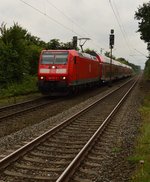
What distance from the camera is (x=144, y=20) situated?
159 feet

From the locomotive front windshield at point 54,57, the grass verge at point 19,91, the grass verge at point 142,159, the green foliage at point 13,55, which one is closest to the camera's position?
the grass verge at point 142,159

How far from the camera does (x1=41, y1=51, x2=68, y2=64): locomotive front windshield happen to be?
82.0 feet

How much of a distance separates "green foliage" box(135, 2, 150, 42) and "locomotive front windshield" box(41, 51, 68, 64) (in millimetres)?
24336

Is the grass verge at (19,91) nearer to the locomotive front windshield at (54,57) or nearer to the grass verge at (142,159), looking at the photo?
the locomotive front windshield at (54,57)

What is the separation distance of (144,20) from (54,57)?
25909 mm

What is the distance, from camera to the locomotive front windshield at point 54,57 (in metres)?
25.0

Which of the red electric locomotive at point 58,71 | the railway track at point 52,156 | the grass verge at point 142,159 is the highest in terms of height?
the red electric locomotive at point 58,71

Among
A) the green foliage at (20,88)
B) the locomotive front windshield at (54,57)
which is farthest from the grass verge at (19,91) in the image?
the locomotive front windshield at (54,57)

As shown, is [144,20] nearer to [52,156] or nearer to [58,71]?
[58,71]

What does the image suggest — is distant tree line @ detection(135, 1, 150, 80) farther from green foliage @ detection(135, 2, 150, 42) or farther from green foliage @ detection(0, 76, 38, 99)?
green foliage @ detection(0, 76, 38, 99)

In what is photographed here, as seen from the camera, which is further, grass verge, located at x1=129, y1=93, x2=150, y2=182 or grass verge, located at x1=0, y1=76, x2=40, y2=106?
grass verge, located at x1=0, y1=76, x2=40, y2=106

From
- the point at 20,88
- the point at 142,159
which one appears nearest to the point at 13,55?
the point at 20,88

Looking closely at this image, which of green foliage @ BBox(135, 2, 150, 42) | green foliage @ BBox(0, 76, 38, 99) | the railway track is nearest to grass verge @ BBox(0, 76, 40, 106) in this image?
green foliage @ BBox(0, 76, 38, 99)

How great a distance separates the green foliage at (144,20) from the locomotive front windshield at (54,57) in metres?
24.3
